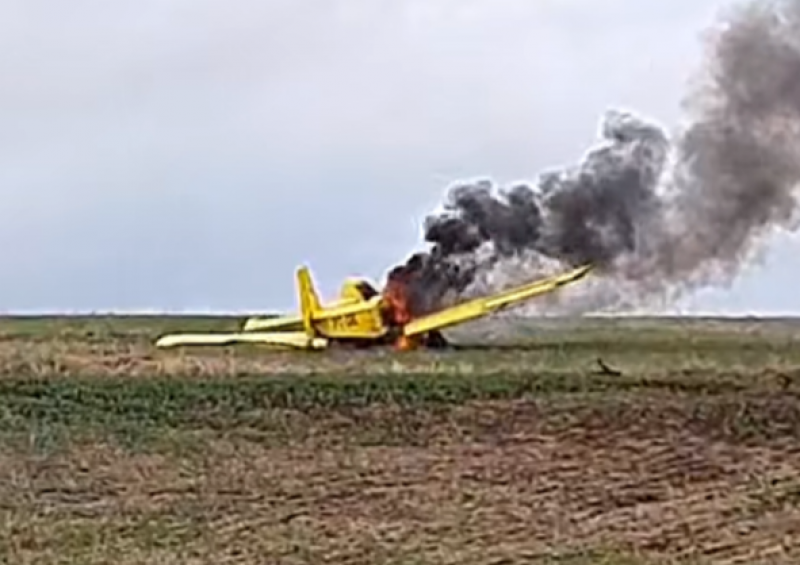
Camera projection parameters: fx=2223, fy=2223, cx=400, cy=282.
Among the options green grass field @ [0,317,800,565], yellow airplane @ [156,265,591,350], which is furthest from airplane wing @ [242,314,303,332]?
green grass field @ [0,317,800,565]

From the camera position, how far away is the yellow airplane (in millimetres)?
41812

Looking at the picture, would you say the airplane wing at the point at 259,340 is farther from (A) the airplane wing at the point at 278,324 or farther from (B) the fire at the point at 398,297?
(B) the fire at the point at 398,297

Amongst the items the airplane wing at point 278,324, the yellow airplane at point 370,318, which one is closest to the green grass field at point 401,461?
the yellow airplane at point 370,318

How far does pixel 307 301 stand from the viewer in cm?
4419

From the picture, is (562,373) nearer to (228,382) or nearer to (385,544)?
(228,382)

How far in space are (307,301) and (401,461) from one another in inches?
868

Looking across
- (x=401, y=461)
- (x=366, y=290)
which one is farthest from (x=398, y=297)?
(x=401, y=461)

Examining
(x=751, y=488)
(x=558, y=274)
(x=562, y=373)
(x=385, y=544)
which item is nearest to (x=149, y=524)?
(x=385, y=544)

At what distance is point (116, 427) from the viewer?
24.9m

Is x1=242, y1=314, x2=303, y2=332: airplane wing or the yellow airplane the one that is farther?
x1=242, y1=314, x2=303, y2=332: airplane wing

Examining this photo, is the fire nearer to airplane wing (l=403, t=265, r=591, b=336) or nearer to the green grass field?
airplane wing (l=403, t=265, r=591, b=336)

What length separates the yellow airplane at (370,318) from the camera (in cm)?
4181

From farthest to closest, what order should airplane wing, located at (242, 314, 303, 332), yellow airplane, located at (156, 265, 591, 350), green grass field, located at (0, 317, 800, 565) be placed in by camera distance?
airplane wing, located at (242, 314, 303, 332)
yellow airplane, located at (156, 265, 591, 350)
green grass field, located at (0, 317, 800, 565)

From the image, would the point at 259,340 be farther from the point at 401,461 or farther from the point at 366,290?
the point at 401,461
